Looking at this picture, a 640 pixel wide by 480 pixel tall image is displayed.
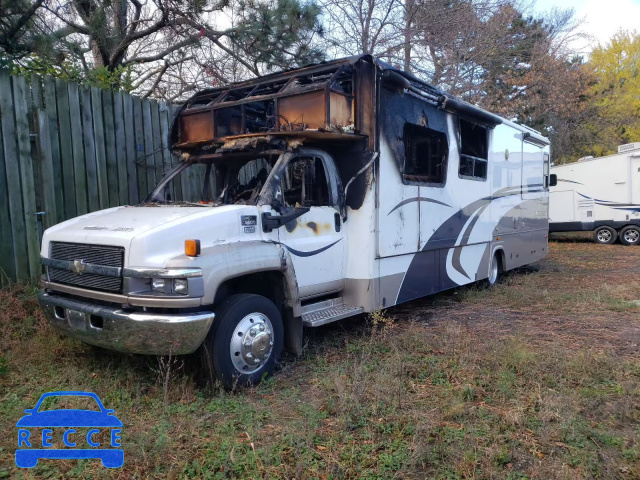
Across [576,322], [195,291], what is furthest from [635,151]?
[195,291]

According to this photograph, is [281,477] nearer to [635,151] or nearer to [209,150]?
[209,150]

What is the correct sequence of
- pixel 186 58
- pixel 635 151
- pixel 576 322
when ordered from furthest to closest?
pixel 635 151, pixel 186 58, pixel 576 322

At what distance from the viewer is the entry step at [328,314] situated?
489 centimetres

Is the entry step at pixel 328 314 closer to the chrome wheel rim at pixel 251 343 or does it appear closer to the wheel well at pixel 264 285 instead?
the wheel well at pixel 264 285

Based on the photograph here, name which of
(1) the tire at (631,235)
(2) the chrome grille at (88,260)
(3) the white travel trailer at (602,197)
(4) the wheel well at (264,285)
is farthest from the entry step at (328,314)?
(1) the tire at (631,235)

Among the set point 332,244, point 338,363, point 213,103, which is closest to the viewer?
point 338,363

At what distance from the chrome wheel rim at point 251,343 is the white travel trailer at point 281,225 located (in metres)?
0.01

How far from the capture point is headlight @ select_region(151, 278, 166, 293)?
372 centimetres

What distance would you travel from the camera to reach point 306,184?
527 centimetres

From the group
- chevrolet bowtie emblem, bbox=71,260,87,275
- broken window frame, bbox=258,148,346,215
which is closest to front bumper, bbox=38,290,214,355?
chevrolet bowtie emblem, bbox=71,260,87,275

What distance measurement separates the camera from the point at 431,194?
21.6 feet

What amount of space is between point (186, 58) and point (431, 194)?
7.08 metres

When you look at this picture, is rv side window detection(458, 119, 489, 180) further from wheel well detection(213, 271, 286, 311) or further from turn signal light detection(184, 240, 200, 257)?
turn signal light detection(184, 240, 200, 257)

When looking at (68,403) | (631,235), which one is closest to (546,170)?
(631,235)
